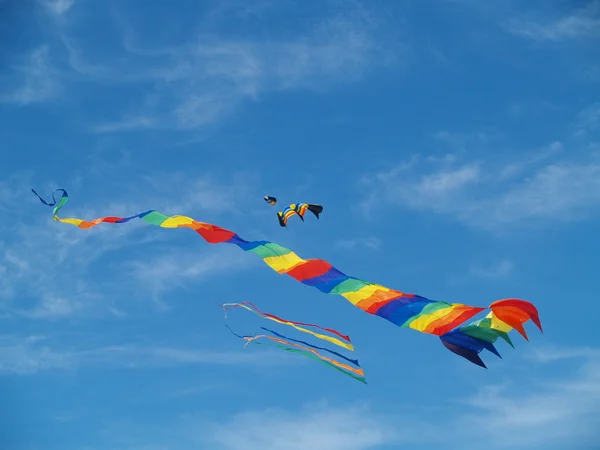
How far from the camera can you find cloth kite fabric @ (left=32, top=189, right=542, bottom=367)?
1853cm

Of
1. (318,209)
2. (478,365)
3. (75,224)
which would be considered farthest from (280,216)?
(478,365)

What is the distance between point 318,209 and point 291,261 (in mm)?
2526

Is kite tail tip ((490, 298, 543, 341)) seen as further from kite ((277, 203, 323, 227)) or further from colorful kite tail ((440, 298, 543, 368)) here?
kite ((277, 203, 323, 227))

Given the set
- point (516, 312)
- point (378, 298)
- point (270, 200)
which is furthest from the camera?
point (270, 200)

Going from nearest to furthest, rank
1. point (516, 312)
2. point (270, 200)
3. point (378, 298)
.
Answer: point (516, 312)
point (378, 298)
point (270, 200)

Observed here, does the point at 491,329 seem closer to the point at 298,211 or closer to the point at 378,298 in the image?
the point at 378,298

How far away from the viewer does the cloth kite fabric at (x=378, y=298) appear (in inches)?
730

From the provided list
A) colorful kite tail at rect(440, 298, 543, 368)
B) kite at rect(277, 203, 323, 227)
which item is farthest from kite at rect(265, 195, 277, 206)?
colorful kite tail at rect(440, 298, 543, 368)

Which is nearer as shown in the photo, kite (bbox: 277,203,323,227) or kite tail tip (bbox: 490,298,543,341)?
kite tail tip (bbox: 490,298,543,341)

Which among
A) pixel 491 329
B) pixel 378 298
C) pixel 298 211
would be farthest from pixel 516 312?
pixel 298 211

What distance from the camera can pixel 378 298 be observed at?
21031 millimetres

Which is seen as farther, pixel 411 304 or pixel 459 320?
pixel 411 304

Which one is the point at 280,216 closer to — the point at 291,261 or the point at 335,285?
the point at 291,261

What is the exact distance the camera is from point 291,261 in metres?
22.9
